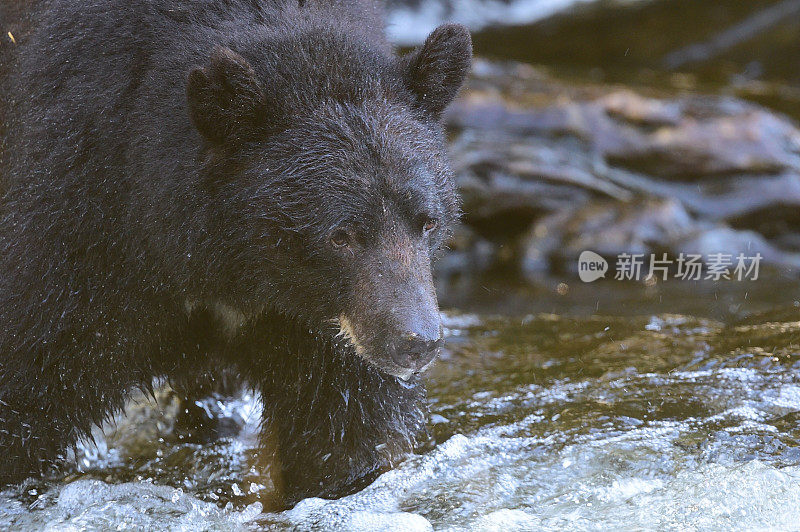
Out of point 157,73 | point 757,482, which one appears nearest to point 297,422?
point 157,73

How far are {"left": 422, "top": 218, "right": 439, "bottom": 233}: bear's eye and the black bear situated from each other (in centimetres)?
2

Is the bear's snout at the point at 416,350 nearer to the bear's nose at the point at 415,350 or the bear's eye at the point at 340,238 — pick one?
the bear's nose at the point at 415,350

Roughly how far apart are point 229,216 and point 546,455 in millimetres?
2175

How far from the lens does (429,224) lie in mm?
4309

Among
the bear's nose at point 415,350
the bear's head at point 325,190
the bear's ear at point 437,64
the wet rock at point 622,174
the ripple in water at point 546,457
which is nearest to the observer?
the bear's nose at point 415,350

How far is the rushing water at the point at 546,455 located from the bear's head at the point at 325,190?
3.82ft

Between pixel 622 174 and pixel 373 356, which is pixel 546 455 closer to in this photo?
pixel 373 356

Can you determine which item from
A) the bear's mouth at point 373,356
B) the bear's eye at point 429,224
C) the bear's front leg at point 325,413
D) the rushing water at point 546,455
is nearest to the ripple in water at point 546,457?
the rushing water at point 546,455

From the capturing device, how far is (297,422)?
16.5 ft

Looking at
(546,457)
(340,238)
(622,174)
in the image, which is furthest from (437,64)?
(622,174)

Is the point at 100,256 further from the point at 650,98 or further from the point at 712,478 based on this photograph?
the point at 650,98

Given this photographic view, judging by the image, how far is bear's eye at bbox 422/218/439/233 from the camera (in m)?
4.26

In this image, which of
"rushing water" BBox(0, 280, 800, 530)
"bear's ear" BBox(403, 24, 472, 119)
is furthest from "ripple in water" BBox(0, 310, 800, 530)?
"bear's ear" BBox(403, 24, 472, 119)

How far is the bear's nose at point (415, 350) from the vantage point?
3.95 meters
